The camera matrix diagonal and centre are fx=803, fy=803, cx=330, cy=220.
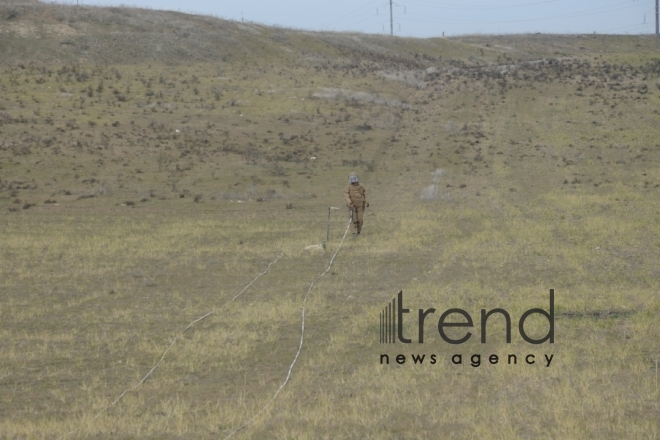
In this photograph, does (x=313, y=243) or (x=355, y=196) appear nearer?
(x=313, y=243)

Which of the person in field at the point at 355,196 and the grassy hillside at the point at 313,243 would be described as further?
the person in field at the point at 355,196

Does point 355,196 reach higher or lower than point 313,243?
higher

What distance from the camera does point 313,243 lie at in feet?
63.3

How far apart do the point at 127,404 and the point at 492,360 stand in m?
4.17

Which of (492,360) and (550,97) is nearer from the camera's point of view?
(492,360)

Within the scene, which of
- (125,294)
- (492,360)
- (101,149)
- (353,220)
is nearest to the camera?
(492,360)

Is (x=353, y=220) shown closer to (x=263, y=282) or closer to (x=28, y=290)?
(x=263, y=282)

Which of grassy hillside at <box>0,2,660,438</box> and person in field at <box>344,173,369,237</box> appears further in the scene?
person in field at <box>344,173,369,237</box>

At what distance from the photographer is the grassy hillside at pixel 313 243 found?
814cm

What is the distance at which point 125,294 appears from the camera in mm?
14148

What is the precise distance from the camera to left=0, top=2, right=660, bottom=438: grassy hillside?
26.7 ft

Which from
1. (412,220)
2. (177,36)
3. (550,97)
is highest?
(177,36)

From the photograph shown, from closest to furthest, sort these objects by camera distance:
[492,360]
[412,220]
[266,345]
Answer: [492,360] → [266,345] → [412,220]

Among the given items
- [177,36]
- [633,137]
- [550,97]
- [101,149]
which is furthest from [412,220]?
[177,36]
